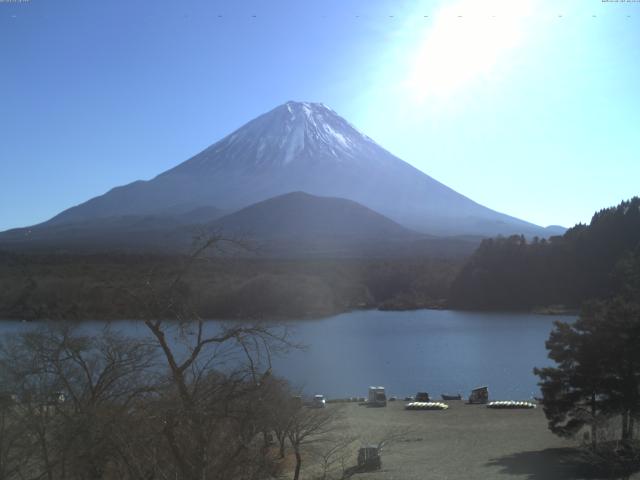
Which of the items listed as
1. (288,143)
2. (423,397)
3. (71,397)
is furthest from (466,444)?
(288,143)

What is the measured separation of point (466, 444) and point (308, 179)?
54144 millimetres

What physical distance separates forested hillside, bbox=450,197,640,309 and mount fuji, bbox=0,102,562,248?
21442 mm

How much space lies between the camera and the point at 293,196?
177 ft

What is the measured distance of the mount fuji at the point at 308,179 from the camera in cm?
5812

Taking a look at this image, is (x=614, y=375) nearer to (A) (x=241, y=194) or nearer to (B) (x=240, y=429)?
(B) (x=240, y=429)

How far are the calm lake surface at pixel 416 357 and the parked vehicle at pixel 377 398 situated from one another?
4.26ft

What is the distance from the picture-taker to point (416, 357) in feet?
65.8

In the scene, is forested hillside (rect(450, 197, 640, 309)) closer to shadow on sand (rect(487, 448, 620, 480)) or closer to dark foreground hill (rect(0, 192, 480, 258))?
dark foreground hill (rect(0, 192, 480, 258))

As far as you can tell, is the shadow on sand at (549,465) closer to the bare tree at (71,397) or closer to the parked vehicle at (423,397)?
the bare tree at (71,397)

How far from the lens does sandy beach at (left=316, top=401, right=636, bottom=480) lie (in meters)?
7.88

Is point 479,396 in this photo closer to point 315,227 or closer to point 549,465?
point 549,465

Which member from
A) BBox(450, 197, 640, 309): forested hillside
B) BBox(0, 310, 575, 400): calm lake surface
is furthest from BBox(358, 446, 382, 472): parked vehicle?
BBox(450, 197, 640, 309): forested hillside

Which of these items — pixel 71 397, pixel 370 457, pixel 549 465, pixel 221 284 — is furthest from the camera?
pixel 221 284

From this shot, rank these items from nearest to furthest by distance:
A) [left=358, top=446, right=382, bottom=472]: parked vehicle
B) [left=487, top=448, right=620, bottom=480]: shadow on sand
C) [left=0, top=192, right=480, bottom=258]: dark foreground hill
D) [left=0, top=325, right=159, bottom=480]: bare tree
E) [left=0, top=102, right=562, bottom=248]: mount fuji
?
[left=0, top=325, right=159, bottom=480]: bare tree
[left=487, top=448, right=620, bottom=480]: shadow on sand
[left=358, top=446, right=382, bottom=472]: parked vehicle
[left=0, top=192, right=480, bottom=258]: dark foreground hill
[left=0, top=102, right=562, bottom=248]: mount fuji
